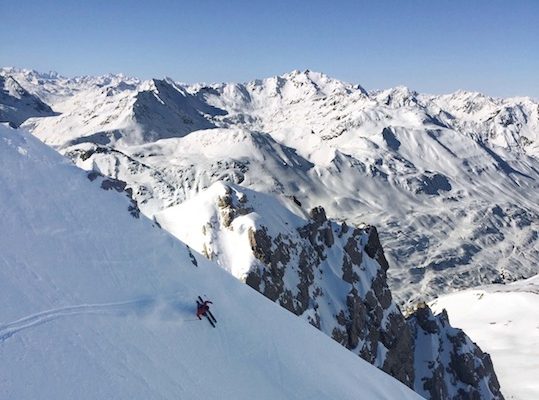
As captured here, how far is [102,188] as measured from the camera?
24.1m

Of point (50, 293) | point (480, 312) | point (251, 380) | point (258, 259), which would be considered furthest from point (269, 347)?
point (480, 312)

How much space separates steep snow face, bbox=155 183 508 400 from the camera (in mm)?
60250

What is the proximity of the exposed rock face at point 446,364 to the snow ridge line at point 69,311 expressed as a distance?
64731 millimetres

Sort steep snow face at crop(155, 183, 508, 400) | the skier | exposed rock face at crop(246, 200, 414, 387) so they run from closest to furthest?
the skier < exposed rock face at crop(246, 200, 414, 387) < steep snow face at crop(155, 183, 508, 400)

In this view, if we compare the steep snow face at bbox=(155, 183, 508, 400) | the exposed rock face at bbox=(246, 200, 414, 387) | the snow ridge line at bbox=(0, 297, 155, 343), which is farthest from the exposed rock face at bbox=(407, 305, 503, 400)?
the snow ridge line at bbox=(0, 297, 155, 343)

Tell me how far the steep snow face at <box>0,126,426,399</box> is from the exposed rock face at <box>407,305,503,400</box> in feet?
172

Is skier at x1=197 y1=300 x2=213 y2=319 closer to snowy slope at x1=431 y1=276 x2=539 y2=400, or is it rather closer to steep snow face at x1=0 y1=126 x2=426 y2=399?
steep snow face at x1=0 y1=126 x2=426 y2=399

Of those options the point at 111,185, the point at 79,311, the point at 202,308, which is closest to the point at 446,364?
the point at 202,308

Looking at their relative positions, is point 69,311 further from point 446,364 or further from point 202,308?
point 446,364


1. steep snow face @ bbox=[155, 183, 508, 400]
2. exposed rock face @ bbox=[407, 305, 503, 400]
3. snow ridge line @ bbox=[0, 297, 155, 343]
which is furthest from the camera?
exposed rock face @ bbox=[407, 305, 503, 400]

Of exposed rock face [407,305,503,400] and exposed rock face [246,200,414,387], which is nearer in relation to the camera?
exposed rock face [246,200,414,387]

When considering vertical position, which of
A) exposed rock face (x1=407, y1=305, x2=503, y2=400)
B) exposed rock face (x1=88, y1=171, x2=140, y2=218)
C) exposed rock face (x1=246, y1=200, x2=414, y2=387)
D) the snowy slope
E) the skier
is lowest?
the snowy slope

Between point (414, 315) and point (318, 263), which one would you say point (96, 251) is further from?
point (414, 315)

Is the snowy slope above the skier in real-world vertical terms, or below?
below
